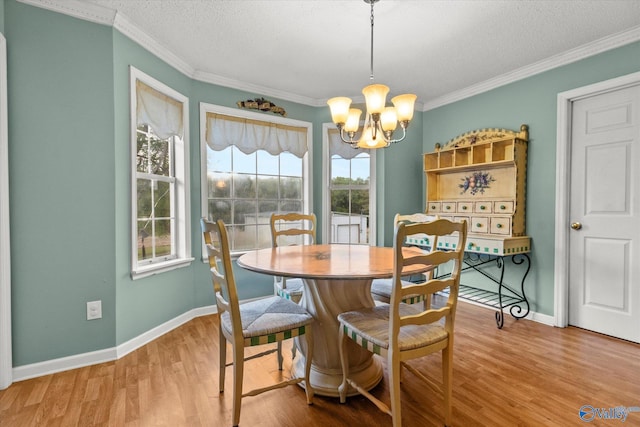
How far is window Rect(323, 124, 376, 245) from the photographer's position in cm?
385

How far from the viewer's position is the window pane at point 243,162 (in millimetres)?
3383

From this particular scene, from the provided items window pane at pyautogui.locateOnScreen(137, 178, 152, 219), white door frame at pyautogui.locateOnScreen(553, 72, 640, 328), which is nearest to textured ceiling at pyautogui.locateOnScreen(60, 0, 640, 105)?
white door frame at pyautogui.locateOnScreen(553, 72, 640, 328)

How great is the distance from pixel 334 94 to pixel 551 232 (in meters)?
2.63

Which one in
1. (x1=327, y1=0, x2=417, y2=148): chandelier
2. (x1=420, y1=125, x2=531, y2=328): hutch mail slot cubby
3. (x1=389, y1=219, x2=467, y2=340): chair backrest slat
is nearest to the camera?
(x1=389, y1=219, x2=467, y2=340): chair backrest slat

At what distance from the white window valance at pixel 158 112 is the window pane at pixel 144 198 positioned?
16.5 inches

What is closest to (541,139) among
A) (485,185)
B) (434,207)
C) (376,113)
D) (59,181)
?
(485,185)

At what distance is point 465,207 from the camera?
3518 mm

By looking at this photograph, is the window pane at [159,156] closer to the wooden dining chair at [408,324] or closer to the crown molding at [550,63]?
the wooden dining chair at [408,324]

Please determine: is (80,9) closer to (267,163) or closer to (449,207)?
(267,163)

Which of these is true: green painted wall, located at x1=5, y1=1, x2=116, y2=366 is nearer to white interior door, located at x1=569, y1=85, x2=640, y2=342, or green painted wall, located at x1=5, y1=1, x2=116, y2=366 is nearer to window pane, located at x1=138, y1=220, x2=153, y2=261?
window pane, located at x1=138, y1=220, x2=153, y2=261

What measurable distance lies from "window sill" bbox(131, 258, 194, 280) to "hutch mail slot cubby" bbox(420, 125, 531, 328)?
2.48 meters

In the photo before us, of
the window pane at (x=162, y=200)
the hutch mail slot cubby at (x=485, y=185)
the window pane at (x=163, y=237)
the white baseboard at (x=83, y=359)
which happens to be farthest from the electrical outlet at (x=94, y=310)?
the hutch mail slot cubby at (x=485, y=185)

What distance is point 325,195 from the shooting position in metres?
3.81

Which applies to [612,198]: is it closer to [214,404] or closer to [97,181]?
[214,404]
